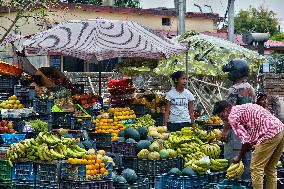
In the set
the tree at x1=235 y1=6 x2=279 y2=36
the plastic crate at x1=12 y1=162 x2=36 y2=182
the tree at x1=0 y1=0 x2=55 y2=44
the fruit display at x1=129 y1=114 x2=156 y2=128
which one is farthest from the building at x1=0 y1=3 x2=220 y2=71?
the tree at x1=235 y1=6 x2=279 y2=36

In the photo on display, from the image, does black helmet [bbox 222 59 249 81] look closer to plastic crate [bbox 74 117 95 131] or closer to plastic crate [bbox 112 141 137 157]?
plastic crate [bbox 112 141 137 157]

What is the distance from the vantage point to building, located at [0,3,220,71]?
2441 cm

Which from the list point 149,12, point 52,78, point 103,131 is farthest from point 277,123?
point 149,12

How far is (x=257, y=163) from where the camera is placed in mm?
8078

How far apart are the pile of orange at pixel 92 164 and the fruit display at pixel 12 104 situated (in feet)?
16.5

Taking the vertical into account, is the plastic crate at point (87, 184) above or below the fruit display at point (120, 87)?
below

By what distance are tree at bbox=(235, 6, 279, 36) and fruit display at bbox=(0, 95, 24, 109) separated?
4590 cm

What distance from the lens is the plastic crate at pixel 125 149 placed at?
986 cm

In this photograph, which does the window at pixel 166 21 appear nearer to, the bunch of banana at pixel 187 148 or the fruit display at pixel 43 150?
the bunch of banana at pixel 187 148

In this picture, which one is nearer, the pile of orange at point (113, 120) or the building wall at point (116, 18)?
the pile of orange at point (113, 120)

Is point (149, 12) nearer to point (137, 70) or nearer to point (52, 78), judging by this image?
point (137, 70)

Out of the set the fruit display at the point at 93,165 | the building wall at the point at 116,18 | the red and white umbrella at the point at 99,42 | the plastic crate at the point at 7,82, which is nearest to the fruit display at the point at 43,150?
the fruit display at the point at 93,165

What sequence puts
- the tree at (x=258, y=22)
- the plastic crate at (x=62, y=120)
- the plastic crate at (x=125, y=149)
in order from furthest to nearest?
1. the tree at (x=258, y=22)
2. the plastic crate at (x=62, y=120)
3. the plastic crate at (x=125, y=149)

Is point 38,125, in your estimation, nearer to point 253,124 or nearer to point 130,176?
point 130,176
